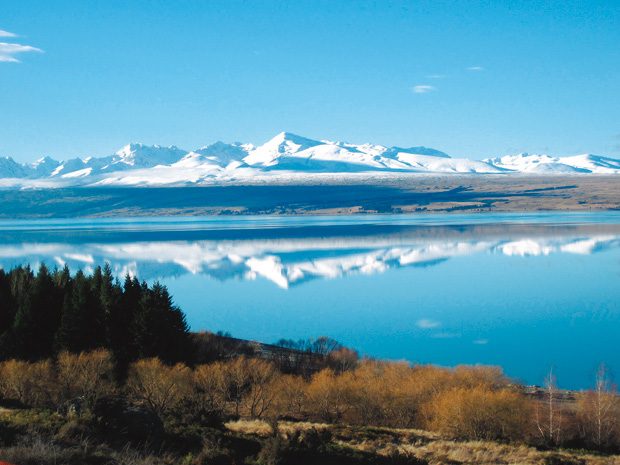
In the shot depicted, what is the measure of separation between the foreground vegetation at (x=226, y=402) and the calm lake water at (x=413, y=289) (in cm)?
512

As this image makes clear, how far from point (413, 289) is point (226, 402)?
28.1 meters

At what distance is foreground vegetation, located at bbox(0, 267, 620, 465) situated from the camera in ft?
33.6

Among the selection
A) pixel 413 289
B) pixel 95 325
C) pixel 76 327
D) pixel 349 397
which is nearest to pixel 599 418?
pixel 349 397

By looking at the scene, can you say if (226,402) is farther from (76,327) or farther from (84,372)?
(76,327)

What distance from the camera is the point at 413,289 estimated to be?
46.3 m

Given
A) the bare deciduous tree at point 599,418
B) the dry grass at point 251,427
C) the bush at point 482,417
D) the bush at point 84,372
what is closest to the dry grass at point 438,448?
the dry grass at point 251,427

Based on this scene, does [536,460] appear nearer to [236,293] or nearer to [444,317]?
[444,317]

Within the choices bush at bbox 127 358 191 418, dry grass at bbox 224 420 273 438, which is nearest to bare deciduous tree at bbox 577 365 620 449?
dry grass at bbox 224 420 273 438

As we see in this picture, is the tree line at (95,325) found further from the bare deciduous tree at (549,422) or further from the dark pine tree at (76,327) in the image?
the bare deciduous tree at (549,422)

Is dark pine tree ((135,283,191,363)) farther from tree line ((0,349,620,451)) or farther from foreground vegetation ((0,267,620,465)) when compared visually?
tree line ((0,349,620,451))

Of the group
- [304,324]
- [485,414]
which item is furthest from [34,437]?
[304,324]

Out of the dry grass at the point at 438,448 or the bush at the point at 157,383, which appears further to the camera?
the bush at the point at 157,383

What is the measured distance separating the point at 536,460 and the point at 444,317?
23.7m

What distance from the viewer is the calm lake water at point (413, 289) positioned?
97.3 feet
